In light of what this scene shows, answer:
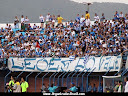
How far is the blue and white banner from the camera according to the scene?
26.6m

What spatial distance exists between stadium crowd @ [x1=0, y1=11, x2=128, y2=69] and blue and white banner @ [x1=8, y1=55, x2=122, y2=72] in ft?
1.76

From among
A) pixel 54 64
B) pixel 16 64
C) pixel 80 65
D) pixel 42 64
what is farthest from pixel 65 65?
pixel 16 64

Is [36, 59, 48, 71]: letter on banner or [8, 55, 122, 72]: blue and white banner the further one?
[36, 59, 48, 71]: letter on banner

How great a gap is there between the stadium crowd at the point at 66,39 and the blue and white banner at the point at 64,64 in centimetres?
54

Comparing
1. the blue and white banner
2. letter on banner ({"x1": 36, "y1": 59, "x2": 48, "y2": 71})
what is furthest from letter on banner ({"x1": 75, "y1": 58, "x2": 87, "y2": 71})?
letter on banner ({"x1": 36, "y1": 59, "x2": 48, "y2": 71})

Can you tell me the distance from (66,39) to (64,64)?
3.41 meters

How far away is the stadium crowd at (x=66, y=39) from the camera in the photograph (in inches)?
1137

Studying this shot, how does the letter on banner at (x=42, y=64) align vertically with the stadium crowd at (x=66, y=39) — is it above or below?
below

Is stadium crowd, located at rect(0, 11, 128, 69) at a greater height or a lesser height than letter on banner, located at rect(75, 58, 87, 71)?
greater

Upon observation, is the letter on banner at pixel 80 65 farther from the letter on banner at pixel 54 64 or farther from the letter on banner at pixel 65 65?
the letter on banner at pixel 54 64

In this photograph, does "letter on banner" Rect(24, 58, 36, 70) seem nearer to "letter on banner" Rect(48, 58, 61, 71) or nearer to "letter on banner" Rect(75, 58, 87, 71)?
"letter on banner" Rect(48, 58, 61, 71)

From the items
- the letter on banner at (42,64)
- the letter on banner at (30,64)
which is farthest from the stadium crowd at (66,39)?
the letter on banner at (42,64)

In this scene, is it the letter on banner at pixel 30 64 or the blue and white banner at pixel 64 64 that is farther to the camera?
the letter on banner at pixel 30 64

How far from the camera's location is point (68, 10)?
38.4m
